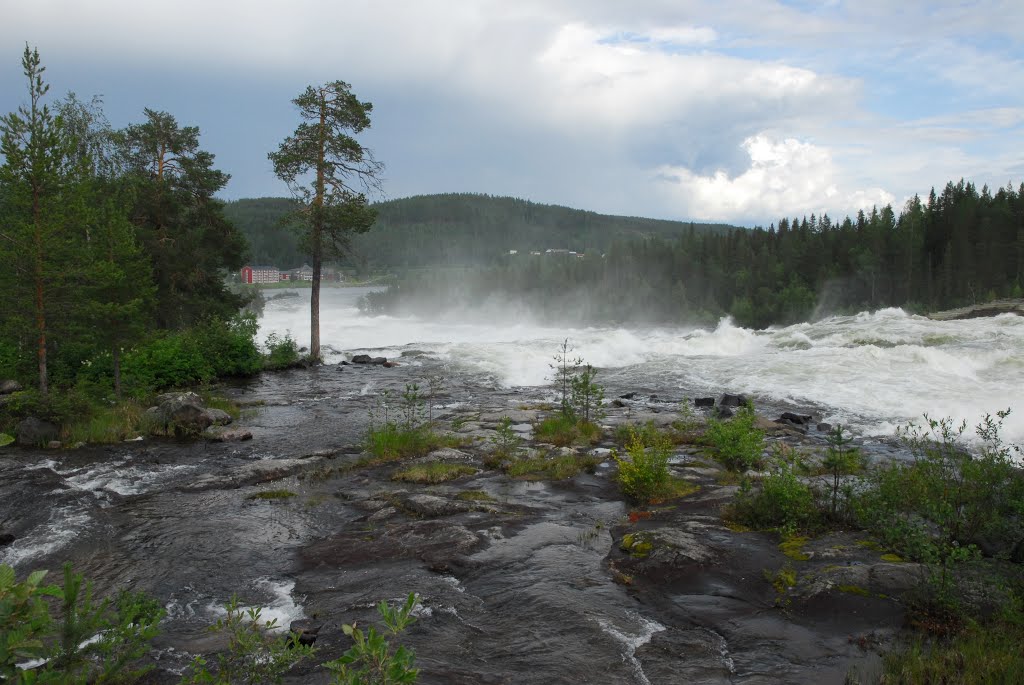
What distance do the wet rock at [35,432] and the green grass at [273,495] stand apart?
709 cm

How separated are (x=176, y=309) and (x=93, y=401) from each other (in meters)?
14.2

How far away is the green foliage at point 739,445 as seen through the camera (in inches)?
468

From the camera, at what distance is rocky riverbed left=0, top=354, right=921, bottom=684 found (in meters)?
5.73

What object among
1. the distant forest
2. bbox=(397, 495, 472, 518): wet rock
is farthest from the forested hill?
bbox=(397, 495, 472, 518): wet rock

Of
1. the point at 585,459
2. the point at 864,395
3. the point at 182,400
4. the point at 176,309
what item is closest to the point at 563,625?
the point at 585,459

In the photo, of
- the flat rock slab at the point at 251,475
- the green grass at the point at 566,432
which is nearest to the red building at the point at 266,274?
the flat rock slab at the point at 251,475

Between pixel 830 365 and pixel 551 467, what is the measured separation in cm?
1704

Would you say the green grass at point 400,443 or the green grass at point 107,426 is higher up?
the green grass at point 400,443

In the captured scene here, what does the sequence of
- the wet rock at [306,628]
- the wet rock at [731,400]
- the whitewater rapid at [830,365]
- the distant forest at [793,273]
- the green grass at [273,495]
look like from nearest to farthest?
the wet rock at [306,628] < the green grass at [273,495] < the whitewater rapid at [830,365] < the wet rock at [731,400] < the distant forest at [793,273]

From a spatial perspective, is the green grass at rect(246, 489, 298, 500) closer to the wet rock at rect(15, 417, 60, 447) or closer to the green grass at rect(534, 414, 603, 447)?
the green grass at rect(534, 414, 603, 447)

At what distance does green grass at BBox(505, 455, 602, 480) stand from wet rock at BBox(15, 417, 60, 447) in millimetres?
10878

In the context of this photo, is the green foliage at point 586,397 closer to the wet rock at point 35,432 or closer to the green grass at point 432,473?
the green grass at point 432,473

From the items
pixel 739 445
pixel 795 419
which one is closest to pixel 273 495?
pixel 739 445

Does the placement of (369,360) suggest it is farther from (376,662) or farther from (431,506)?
(376,662)
